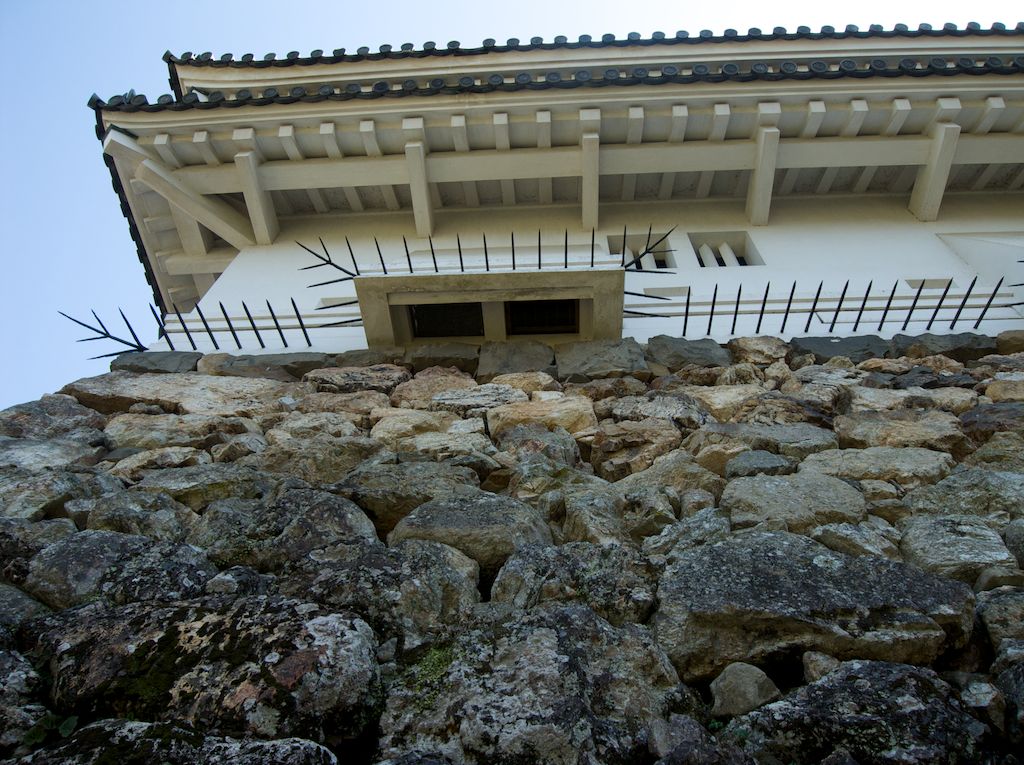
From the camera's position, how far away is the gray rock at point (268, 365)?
5695mm

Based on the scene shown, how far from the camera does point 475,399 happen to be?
482 cm

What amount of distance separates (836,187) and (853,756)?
889 centimetres

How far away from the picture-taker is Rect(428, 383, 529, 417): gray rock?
470 cm

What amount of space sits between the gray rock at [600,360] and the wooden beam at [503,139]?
3573mm

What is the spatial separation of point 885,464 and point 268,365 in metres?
4.46

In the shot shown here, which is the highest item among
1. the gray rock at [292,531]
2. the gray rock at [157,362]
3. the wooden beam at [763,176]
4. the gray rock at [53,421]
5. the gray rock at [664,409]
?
the wooden beam at [763,176]

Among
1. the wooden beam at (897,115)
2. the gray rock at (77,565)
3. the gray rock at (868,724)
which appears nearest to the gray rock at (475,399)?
the gray rock at (77,565)

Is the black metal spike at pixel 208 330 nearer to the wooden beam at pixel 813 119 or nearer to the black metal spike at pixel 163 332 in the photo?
the black metal spike at pixel 163 332

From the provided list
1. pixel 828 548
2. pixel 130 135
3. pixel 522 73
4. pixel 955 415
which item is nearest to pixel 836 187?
pixel 522 73

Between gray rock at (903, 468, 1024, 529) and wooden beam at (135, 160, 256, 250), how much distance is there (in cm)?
800


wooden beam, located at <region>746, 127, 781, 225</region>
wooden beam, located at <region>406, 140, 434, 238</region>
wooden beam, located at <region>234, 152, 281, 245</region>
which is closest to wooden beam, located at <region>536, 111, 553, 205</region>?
wooden beam, located at <region>406, 140, 434, 238</region>

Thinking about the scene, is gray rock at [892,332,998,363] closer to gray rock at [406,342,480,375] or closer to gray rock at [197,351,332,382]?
gray rock at [406,342,480,375]

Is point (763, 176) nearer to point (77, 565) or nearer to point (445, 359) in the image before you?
point (445, 359)

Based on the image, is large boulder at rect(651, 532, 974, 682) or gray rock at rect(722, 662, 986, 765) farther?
large boulder at rect(651, 532, 974, 682)
